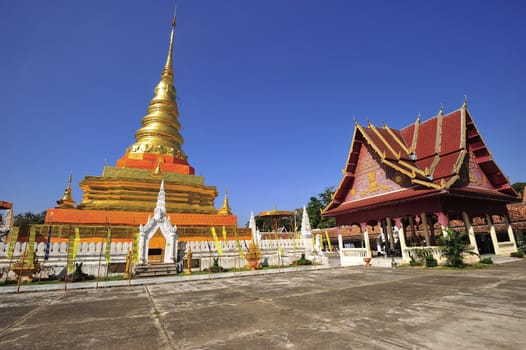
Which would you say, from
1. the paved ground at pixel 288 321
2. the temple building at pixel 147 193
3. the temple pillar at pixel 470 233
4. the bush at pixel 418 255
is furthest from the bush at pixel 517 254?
the temple building at pixel 147 193

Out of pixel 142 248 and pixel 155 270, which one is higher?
pixel 142 248

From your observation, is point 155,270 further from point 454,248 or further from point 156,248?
point 454,248

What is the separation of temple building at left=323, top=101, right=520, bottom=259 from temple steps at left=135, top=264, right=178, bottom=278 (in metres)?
10.4

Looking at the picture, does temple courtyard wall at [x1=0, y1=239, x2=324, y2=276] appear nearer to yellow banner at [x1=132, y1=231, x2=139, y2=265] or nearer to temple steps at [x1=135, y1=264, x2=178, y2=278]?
temple steps at [x1=135, y1=264, x2=178, y2=278]

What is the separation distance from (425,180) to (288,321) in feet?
38.6

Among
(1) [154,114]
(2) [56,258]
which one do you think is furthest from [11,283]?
(1) [154,114]

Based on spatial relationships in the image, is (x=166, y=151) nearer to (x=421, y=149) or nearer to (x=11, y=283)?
(x=11, y=283)

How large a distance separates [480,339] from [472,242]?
1258 cm

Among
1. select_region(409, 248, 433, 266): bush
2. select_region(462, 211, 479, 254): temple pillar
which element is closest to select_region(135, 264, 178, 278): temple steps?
select_region(409, 248, 433, 266): bush

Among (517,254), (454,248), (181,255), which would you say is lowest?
(517,254)

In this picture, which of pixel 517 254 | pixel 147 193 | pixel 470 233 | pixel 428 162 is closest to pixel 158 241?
pixel 147 193

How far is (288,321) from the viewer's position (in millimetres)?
4293

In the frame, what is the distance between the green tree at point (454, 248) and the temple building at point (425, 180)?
0.87m

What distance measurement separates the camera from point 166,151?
2436cm
